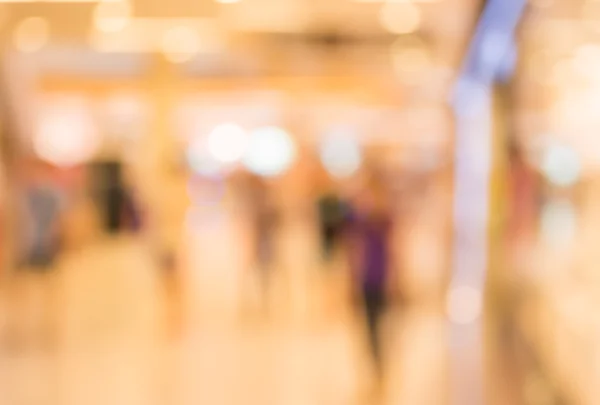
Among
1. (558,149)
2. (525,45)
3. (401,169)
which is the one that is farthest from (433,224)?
(558,149)

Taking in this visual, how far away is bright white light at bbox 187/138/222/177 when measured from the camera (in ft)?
19.3

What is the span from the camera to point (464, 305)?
4.59m

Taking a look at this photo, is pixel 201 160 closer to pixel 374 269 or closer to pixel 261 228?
pixel 261 228

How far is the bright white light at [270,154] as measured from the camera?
614 cm

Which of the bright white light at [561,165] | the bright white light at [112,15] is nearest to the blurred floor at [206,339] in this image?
the bright white light at [561,165]

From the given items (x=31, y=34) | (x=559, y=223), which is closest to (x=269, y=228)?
(x=31, y=34)

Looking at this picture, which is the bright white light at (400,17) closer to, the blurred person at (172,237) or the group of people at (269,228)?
the group of people at (269,228)

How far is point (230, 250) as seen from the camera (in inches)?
252

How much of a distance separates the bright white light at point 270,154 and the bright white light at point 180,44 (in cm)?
113

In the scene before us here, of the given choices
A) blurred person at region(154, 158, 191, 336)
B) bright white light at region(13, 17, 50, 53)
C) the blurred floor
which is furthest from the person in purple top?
bright white light at region(13, 17, 50, 53)

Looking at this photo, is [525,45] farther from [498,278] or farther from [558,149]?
[498,278]

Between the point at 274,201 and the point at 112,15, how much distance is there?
85.0 inches

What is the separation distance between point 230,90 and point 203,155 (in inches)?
27.7

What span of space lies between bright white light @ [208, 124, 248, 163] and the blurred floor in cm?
49
